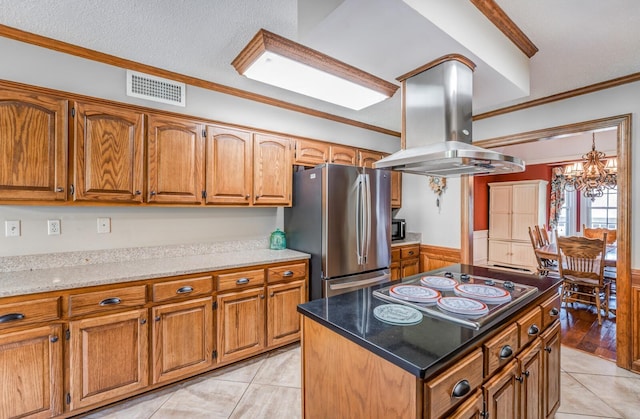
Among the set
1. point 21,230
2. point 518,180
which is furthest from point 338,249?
point 518,180

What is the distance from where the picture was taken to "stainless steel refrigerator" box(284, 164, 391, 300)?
275cm

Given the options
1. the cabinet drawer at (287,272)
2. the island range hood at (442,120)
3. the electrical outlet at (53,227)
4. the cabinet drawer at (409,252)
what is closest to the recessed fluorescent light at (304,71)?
the island range hood at (442,120)

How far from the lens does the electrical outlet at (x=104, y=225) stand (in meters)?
2.30

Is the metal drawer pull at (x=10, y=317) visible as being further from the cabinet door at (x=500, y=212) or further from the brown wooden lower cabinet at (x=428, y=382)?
the cabinet door at (x=500, y=212)

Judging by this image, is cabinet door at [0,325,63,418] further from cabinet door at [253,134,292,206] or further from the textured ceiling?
the textured ceiling

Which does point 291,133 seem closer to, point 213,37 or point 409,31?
point 213,37

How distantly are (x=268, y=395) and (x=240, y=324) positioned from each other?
0.59 meters

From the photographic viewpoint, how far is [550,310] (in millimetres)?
1720

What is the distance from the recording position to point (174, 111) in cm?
252

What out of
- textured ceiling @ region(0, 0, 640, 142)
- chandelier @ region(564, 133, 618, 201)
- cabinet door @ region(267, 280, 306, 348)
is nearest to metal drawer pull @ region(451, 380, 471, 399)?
textured ceiling @ region(0, 0, 640, 142)

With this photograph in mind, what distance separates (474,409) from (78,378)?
2.22m

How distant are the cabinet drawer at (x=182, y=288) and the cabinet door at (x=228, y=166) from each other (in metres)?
0.71

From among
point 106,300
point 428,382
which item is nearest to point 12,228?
point 106,300

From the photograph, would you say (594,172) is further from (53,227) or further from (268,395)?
(53,227)
